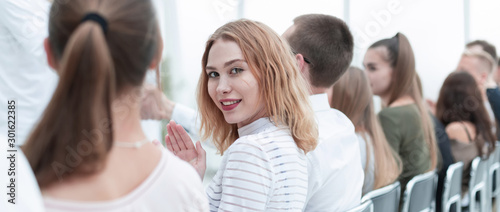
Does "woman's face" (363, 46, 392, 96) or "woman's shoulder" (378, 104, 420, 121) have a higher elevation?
"woman's face" (363, 46, 392, 96)

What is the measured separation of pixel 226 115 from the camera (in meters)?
1.19

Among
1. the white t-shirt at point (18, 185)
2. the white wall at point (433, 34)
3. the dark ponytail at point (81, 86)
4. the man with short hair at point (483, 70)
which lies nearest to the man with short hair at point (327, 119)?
the dark ponytail at point (81, 86)

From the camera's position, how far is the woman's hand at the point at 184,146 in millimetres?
1097

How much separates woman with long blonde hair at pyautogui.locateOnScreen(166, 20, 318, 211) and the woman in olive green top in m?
1.35

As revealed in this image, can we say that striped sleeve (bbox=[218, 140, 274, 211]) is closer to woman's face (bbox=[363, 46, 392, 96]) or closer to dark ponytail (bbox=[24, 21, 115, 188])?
dark ponytail (bbox=[24, 21, 115, 188])

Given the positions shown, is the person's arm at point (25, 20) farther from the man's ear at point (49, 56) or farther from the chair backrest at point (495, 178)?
the chair backrest at point (495, 178)

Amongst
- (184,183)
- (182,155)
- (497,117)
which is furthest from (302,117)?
(497,117)

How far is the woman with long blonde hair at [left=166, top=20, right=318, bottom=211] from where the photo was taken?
1031 mm

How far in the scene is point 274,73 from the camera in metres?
1.17

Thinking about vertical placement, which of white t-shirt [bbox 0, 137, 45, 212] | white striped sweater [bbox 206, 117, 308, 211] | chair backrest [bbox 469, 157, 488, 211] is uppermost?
white t-shirt [bbox 0, 137, 45, 212]

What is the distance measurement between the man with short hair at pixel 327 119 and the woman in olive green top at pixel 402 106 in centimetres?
94

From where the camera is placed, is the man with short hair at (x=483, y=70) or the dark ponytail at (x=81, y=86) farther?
the man with short hair at (x=483, y=70)

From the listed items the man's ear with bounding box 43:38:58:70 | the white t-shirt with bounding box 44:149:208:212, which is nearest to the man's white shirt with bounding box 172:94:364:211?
the white t-shirt with bounding box 44:149:208:212

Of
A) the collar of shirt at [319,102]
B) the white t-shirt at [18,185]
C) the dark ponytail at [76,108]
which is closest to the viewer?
the white t-shirt at [18,185]
